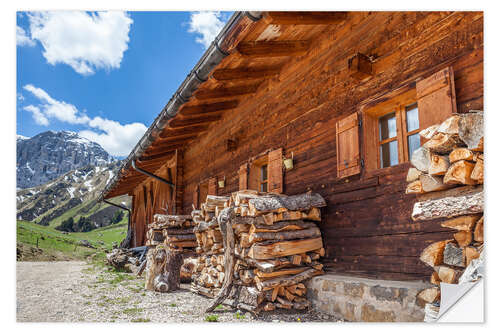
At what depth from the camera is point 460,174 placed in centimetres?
241

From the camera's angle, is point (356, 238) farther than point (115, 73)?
No

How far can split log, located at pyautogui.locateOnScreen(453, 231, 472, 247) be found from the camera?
7.89ft

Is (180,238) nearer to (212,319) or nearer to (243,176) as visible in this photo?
(243,176)

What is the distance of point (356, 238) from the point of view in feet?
13.9

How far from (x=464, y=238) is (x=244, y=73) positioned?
4.66 m

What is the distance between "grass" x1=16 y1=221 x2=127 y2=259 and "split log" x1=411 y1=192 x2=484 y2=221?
4.38m

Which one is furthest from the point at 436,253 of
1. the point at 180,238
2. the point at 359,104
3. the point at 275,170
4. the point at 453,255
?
the point at 180,238

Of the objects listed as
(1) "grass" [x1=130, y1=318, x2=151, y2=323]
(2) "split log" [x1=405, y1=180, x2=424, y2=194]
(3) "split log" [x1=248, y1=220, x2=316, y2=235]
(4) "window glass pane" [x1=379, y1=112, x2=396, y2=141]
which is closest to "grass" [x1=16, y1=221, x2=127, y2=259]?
(1) "grass" [x1=130, y1=318, x2=151, y2=323]

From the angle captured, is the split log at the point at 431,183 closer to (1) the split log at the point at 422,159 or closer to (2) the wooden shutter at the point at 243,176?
(1) the split log at the point at 422,159

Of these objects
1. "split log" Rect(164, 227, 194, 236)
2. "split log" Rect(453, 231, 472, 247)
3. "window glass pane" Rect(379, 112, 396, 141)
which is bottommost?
"split log" Rect(164, 227, 194, 236)

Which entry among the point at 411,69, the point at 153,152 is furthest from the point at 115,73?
the point at 153,152

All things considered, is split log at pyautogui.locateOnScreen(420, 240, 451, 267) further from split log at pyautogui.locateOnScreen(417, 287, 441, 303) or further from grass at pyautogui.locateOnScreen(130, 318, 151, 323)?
grass at pyautogui.locateOnScreen(130, 318, 151, 323)
